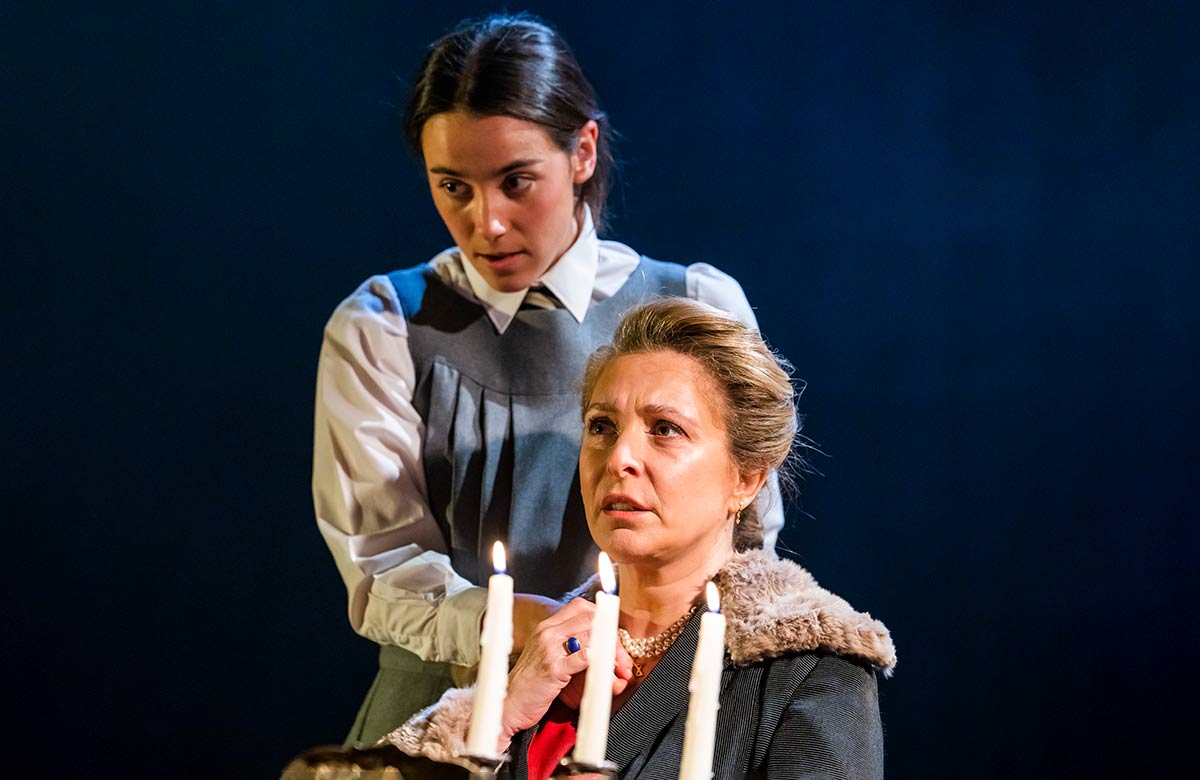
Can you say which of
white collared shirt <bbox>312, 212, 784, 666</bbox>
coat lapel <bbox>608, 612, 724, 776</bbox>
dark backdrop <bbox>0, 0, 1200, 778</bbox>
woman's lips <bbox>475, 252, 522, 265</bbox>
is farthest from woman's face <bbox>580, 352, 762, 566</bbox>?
dark backdrop <bbox>0, 0, 1200, 778</bbox>

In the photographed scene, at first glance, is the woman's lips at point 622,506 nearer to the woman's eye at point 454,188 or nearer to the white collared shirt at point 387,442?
the white collared shirt at point 387,442

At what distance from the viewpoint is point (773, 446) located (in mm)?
1824

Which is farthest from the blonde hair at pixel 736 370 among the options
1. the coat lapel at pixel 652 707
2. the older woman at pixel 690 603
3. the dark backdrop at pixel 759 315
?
the dark backdrop at pixel 759 315

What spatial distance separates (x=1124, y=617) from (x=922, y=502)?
16.3 inches

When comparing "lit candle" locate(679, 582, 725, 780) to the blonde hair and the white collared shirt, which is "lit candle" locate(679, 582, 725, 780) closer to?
the blonde hair

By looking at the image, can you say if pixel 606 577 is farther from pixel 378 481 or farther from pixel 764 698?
pixel 378 481

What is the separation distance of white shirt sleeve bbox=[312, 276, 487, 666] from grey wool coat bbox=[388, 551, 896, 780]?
1.13 ft

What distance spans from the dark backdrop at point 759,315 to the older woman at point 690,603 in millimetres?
861

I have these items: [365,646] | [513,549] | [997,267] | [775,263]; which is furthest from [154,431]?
[997,267]

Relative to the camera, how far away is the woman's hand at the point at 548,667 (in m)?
1.68

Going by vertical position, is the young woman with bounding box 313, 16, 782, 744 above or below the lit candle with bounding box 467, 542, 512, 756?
above

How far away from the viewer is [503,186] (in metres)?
2.14

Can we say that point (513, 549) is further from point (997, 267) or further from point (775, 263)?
point (997, 267)

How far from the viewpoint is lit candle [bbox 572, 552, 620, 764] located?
1006mm
